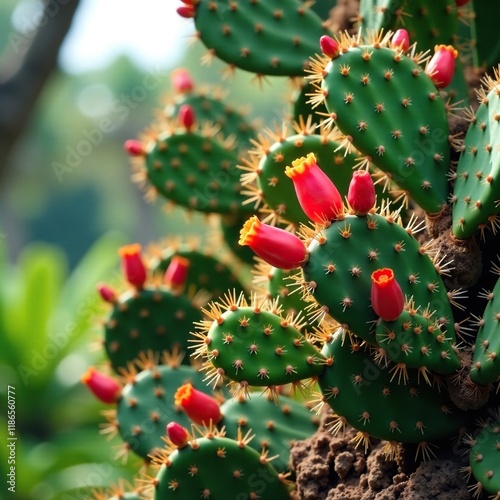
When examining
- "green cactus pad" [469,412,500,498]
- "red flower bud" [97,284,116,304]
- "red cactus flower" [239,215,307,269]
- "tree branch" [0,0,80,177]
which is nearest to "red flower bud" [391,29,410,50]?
"red cactus flower" [239,215,307,269]

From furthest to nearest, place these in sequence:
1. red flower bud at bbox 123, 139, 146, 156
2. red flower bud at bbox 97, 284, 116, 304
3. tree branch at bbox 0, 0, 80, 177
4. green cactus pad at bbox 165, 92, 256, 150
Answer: tree branch at bbox 0, 0, 80, 177, green cactus pad at bbox 165, 92, 256, 150, red flower bud at bbox 123, 139, 146, 156, red flower bud at bbox 97, 284, 116, 304

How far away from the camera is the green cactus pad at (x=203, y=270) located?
2.30 m

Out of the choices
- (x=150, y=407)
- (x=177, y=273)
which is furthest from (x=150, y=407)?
(x=177, y=273)

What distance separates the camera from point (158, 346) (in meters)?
2.12

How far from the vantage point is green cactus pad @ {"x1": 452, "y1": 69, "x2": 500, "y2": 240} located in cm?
140

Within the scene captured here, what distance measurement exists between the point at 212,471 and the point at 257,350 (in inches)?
11.9

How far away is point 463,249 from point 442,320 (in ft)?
0.54

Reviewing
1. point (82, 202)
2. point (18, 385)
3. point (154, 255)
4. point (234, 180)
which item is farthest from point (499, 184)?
point (82, 202)

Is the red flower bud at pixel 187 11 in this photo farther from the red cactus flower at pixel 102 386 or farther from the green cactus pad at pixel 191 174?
the red cactus flower at pixel 102 386

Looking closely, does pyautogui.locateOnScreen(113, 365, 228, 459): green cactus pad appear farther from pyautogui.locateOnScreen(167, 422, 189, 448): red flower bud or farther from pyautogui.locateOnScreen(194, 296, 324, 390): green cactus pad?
pyautogui.locateOnScreen(194, 296, 324, 390): green cactus pad

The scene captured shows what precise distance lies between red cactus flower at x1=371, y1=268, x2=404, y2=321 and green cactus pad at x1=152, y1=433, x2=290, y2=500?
1.43 feet

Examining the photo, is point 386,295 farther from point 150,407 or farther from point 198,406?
point 150,407

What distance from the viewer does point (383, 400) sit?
1426 mm

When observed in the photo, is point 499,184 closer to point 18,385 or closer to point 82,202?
point 18,385
